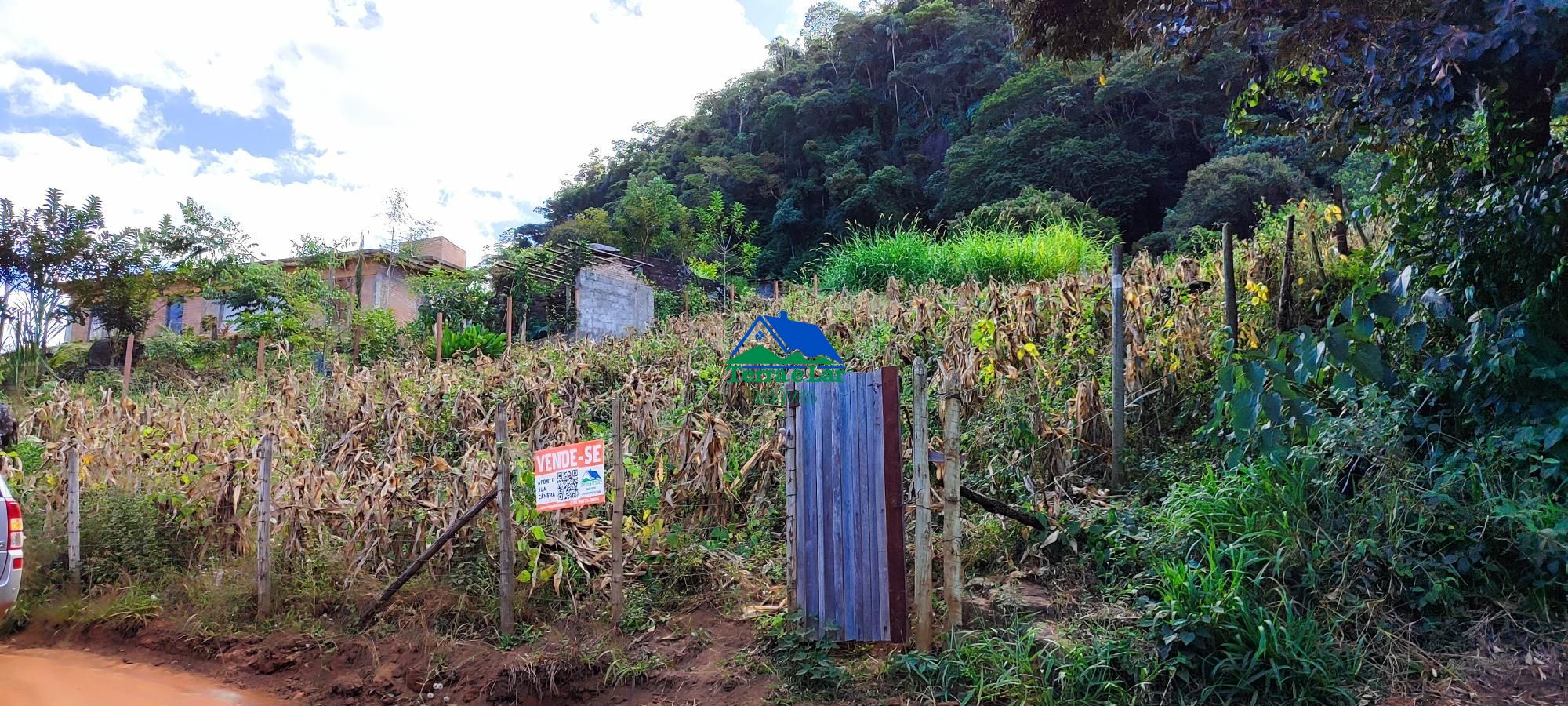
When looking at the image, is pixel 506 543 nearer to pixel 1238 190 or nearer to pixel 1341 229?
pixel 1341 229

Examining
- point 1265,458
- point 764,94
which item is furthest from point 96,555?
point 764,94

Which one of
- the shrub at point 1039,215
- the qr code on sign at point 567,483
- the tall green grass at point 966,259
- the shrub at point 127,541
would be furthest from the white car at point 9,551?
the shrub at point 1039,215

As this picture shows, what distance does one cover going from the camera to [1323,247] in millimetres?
6691

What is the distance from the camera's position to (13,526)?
4.66 metres

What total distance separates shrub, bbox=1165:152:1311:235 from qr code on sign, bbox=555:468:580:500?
1672cm

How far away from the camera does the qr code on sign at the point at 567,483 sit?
15.8 ft

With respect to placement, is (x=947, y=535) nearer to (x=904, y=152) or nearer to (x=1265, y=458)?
(x=1265, y=458)

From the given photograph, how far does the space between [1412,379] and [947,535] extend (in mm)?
2825

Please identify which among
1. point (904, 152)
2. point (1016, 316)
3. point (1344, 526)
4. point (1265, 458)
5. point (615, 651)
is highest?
point (904, 152)

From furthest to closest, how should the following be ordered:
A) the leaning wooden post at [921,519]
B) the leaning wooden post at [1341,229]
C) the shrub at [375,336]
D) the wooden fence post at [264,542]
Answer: the shrub at [375,336] < the leaning wooden post at [1341,229] < the wooden fence post at [264,542] < the leaning wooden post at [921,519]

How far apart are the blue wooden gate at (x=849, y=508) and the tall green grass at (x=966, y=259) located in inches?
272

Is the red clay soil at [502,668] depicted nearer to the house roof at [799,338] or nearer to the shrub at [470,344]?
the house roof at [799,338]

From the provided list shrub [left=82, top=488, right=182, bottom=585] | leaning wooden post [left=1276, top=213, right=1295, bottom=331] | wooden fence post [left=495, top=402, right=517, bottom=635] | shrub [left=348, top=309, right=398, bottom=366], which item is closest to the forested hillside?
shrub [left=348, top=309, right=398, bottom=366]

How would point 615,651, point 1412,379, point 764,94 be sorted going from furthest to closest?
point 764,94, point 1412,379, point 615,651
